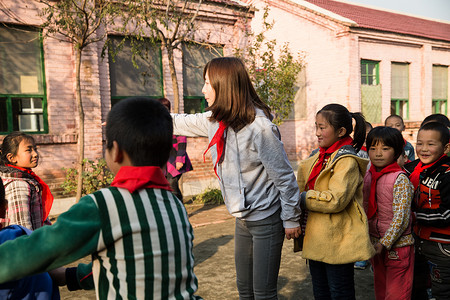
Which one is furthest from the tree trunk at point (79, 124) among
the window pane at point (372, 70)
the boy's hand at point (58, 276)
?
the window pane at point (372, 70)

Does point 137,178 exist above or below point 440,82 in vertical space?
below

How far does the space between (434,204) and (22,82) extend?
7.70 metres

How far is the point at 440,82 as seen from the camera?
17.8 metres

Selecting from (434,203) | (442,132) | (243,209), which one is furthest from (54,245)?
(442,132)

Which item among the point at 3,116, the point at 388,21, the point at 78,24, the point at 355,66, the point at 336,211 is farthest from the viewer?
the point at 388,21

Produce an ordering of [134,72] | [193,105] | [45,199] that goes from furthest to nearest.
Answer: [193,105]
[134,72]
[45,199]

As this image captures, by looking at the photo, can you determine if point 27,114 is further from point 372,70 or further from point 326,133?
point 372,70

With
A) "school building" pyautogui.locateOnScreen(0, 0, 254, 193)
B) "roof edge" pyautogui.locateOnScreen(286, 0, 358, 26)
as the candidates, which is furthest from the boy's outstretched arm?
"roof edge" pyautogui.locateOnScreen(286, 0, 358, 26)

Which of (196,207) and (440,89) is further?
(440,89)

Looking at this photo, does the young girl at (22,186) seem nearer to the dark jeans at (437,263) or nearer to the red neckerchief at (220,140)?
the red neckerchief at (220,140)

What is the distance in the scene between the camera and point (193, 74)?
34.2ft

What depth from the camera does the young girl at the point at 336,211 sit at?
8.78 feet

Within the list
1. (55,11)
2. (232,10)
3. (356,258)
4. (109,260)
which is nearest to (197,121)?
(356,258)

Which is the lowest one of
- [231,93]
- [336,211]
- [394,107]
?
[336,211]
